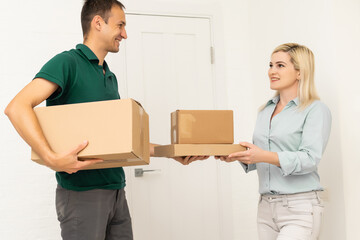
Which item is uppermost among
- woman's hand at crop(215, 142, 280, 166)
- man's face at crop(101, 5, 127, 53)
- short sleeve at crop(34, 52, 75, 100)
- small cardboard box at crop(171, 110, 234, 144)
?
man's face at crop(101, 5, 127, 53)

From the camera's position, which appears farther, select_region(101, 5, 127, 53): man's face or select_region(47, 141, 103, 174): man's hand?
select_region(101, 5, 127, 53): man's face

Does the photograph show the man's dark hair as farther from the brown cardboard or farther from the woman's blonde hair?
the woman's blonde hair

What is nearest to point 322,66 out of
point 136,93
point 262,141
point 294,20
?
point 294,20

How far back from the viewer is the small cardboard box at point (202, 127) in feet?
5.70

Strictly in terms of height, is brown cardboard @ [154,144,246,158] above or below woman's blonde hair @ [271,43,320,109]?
below

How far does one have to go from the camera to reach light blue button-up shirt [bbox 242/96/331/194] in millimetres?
1778

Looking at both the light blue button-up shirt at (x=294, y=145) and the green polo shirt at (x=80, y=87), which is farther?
the light blue button-up shirt at (x=294, y=145)

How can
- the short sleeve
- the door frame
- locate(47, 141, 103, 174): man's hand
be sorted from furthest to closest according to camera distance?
the door frame < the short sleeve < locate(47, 141, 103, 174): man's hand

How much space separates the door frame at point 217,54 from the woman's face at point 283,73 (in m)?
1.10

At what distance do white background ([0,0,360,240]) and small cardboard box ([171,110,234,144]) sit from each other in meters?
0.84

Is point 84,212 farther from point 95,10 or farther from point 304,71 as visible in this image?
point 304,71

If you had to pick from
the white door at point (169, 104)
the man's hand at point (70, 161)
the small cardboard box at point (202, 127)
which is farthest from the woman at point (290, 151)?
the white door at point (169, 104)

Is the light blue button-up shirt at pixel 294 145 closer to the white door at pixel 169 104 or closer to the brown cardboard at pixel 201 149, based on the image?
the brown cardboard at pixel 201 149

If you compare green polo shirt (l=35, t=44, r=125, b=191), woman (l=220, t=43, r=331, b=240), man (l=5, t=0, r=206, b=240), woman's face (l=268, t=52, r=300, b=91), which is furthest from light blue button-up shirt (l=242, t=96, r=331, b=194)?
green polo shirt (l=35, t=44, r=125, b=191)
